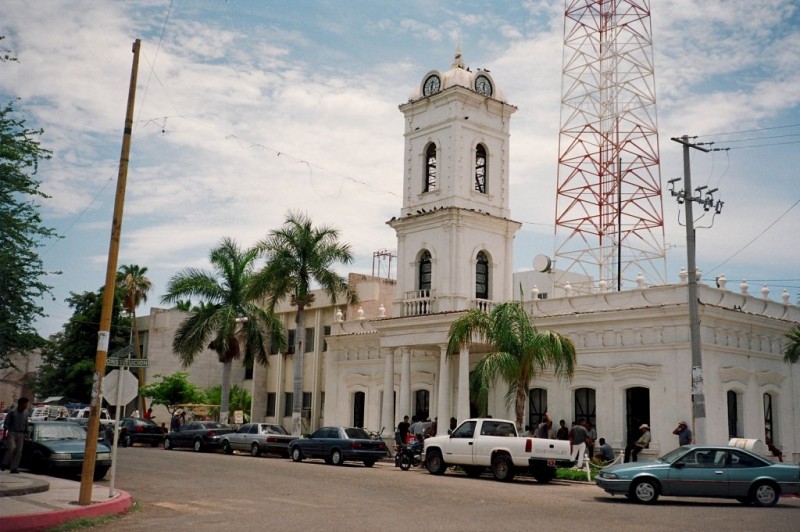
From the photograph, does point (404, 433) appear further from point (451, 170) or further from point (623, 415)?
point (451, 170)

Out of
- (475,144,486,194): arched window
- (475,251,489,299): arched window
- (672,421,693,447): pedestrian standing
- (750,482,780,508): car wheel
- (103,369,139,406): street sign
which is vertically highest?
(475,144,486,194): arched window

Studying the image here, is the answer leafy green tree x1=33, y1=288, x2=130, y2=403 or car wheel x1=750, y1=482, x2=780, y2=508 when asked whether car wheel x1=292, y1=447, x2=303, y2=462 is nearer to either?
car wheel x1=750, y1=482, x2=780, y2=508

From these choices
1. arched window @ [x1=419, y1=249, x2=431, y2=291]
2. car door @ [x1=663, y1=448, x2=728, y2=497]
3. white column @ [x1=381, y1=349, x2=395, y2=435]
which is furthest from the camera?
arched window @ [x1=419, y1=249, x2=431, y2=291]

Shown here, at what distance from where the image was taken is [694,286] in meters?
23.5

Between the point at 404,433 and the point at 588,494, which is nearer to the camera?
the point at 588,494

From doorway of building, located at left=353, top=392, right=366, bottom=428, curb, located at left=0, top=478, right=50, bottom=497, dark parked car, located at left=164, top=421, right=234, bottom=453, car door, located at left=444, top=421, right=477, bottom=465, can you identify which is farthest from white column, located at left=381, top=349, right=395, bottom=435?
curb, located at left=0, top=478, right=50, bottom=497

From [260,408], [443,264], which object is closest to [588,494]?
[443,264]

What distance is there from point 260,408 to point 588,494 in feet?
105

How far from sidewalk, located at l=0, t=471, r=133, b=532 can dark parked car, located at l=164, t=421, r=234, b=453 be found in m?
18.3

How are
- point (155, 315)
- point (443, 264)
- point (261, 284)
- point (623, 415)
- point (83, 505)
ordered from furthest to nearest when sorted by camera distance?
point (155, 315), point (261, 284), point (443, 264), point (623, 415), point (83, 505)

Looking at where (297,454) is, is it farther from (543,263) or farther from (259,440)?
(543,263)

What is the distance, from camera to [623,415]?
27.8 m

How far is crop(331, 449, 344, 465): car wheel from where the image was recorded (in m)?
28.4

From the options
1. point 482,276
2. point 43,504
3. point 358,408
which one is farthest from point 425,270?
point 43,504
